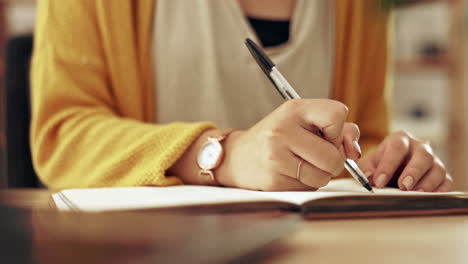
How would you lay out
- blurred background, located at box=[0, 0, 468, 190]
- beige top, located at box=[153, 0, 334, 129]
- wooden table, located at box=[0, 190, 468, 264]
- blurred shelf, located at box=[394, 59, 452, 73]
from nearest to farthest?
wooden table, located at box=[0, 190, 468, 264], beige top, located at box=[153, 0, 334, 129], blurred background, located at box=[0, 0, 468, 190], blurred shelf, located at box=[394, 59, 452, 73]

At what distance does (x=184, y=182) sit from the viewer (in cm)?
54

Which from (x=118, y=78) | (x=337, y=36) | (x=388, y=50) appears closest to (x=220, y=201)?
(x=118, y=78)

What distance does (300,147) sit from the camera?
1.43 ft

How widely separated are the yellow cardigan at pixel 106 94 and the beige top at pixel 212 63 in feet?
0.09

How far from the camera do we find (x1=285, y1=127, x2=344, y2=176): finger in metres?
0.43

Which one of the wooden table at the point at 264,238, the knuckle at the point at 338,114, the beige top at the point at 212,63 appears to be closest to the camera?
the wooden table at the point at 264,238

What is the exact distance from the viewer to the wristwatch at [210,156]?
497mm

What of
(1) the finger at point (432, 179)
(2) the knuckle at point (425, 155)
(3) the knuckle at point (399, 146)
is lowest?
(1) the finger at point (432, 179)

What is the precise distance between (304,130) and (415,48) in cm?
242

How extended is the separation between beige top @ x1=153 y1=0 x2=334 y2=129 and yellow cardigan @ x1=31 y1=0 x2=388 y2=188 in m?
0.03

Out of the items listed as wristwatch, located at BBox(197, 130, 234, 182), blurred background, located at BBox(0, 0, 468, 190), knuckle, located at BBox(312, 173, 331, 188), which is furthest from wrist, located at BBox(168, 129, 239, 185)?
blurred background, located at BBox(0, 0, 468, 190)

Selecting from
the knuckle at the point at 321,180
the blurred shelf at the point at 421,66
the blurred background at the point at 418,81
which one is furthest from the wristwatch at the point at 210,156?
the blurred shelf at the point at 421,66

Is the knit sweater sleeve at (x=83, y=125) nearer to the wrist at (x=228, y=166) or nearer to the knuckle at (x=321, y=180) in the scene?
the wrist at (x=228, y=166)

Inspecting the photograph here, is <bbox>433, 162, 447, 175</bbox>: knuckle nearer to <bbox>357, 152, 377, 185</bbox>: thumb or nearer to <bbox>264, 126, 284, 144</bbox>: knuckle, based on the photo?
<bbox>357, 152, 377, 185</bbox>: thumb
